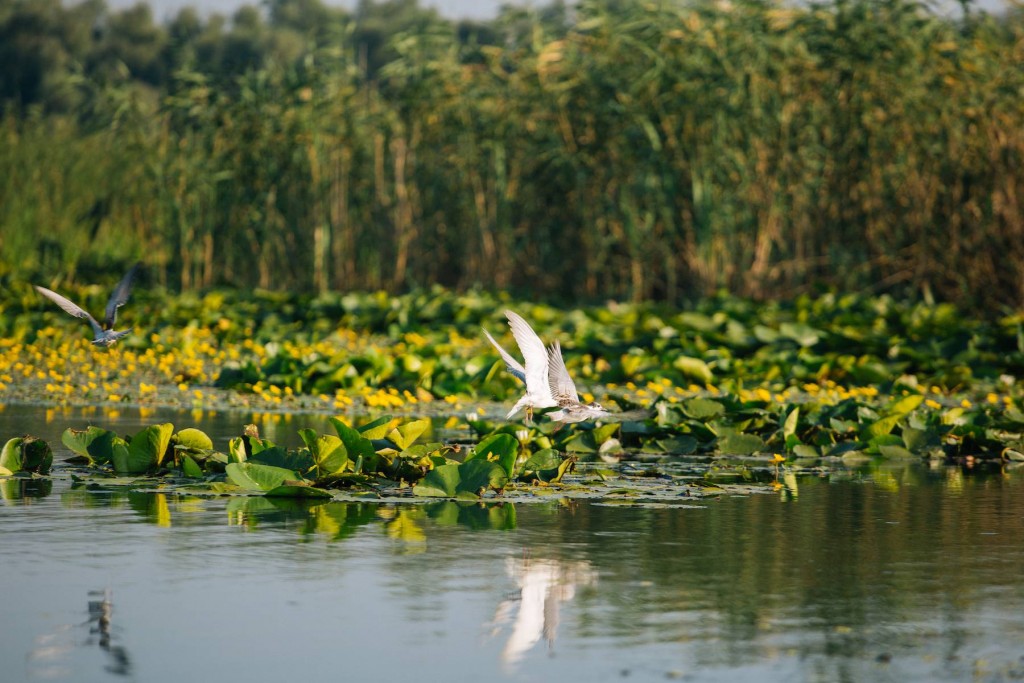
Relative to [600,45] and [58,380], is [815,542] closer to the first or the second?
[58,380]

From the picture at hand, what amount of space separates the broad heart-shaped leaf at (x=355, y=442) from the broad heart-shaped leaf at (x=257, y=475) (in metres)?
0.27

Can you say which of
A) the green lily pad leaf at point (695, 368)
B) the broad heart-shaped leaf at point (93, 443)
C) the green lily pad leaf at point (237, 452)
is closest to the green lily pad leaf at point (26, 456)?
the broad heart-shaped leaf at point (93, 443)

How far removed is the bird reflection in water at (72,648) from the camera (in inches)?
133

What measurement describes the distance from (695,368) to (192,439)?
464cm

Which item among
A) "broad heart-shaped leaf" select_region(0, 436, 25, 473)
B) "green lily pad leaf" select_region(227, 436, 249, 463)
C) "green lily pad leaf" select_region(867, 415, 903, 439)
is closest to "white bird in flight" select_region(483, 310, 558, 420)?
"green lily pad leaf" select_region(227, 436, 249, 463)

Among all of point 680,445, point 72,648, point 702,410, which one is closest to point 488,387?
point 702,410

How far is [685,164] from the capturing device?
15.1m

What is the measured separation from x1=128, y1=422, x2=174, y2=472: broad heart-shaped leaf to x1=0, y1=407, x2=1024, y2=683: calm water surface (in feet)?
1.16

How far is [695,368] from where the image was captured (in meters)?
10.3

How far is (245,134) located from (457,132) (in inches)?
95.6

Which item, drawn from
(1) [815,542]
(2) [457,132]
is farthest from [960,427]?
(2) [457,132]

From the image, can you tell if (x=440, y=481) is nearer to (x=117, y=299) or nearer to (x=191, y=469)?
(x=191, y=469)

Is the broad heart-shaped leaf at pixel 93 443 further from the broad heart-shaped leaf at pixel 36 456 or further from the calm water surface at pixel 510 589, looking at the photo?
the calm water surface at pixel 510 589

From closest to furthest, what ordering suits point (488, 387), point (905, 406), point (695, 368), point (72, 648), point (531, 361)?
point (72, 648) < point (531, 361) < point (905, 406) < point (488, 387) < point (695, 368)
